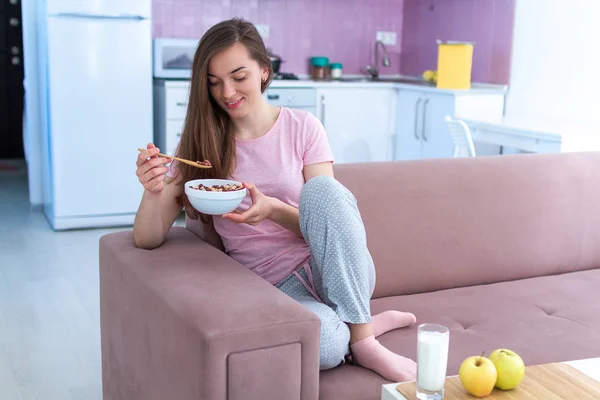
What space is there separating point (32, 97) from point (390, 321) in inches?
139

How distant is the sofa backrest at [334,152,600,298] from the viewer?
7.17 feet

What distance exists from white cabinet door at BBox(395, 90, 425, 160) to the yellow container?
219 mm

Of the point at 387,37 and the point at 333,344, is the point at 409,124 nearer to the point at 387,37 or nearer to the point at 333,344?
the point at 387,37

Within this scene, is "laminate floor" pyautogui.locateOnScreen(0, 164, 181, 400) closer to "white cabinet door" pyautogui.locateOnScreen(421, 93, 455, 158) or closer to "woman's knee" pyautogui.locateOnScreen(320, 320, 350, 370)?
"woman's knee" pyautogui.locateOnScreen(320, 320, 350, 370)

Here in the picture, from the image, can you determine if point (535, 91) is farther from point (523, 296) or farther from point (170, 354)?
point (170, 354)

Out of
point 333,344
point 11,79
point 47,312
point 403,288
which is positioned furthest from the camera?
point 11,79

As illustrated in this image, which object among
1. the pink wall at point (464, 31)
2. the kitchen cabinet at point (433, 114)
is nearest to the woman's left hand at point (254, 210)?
the kitchen cabinet at point (433, 114)

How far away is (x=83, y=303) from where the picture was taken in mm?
3162

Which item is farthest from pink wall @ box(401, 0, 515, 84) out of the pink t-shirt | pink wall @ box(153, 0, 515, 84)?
the pink t-shirt

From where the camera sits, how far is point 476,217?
231cm

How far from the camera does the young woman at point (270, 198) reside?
1.68 m

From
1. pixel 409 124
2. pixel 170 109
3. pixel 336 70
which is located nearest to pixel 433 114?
pixel 409 124

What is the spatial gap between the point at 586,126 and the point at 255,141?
2686mm

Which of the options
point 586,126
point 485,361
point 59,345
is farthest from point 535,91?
point 485,361
